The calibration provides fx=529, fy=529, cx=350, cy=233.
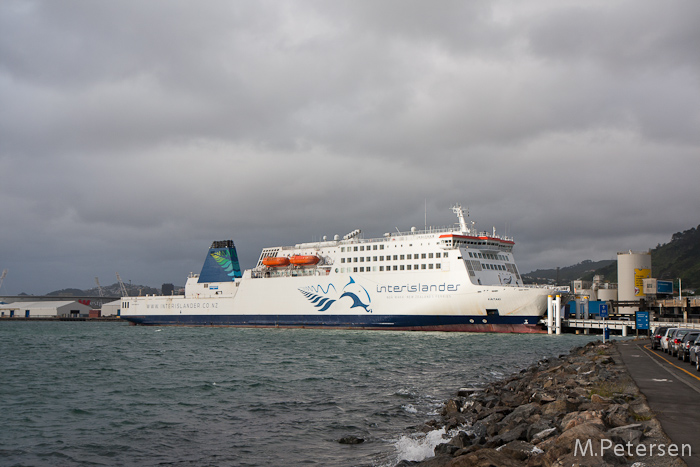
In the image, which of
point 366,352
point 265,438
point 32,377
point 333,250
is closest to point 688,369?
point 265,438

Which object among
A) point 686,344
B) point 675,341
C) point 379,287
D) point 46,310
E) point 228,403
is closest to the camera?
point 228,403

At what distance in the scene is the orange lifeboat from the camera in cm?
5209

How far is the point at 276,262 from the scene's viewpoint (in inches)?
2060

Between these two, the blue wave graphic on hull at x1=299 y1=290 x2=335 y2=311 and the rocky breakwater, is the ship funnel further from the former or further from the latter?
the rocky breakwater

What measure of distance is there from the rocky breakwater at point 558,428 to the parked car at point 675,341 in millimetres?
6155

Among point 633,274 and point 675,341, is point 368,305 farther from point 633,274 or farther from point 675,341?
point 633,274

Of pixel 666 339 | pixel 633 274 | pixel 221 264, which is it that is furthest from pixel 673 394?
pixel 633 274

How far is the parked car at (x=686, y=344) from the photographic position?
687 inches

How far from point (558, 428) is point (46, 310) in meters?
113

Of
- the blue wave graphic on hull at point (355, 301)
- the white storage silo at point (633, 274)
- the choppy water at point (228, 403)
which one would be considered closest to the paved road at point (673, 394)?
the choppy water at point (228, 403)

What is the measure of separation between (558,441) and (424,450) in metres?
3.14

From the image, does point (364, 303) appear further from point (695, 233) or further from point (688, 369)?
point (695, 233)

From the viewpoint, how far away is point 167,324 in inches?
2363

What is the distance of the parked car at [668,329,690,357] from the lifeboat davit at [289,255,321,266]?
33407 mm
